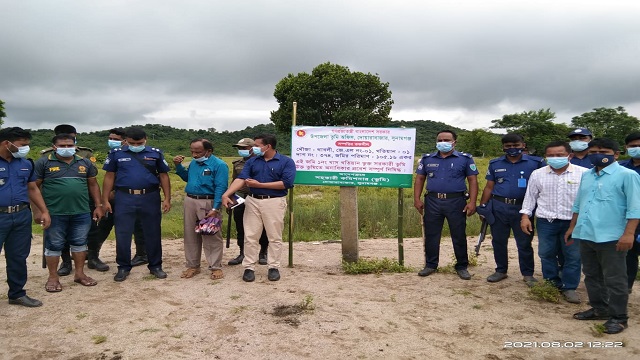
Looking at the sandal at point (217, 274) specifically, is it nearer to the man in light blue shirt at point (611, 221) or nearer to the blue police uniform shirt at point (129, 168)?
the blue police uniform shirt at point (129, 168)

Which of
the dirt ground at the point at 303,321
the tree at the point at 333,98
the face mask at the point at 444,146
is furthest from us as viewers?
the tree at the point at 333,98

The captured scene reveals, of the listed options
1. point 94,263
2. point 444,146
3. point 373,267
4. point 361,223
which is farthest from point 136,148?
point 361,223

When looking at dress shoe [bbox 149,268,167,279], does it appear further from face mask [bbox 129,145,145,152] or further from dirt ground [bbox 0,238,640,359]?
face mask [bbox 129,145,145,152]

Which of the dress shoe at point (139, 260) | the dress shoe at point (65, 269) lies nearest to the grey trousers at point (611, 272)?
the dress shoe at point (139, 260)

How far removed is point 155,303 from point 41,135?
4045 cm

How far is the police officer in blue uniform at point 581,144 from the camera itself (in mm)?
5141

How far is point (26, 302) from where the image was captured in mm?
4617

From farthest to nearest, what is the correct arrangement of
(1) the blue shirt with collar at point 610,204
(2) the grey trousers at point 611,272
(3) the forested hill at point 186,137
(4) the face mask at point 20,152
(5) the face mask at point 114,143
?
(3) the forested hill at point 186,137 < (5) the face mask at point 114,143 < (4) the face mask at point 20,152 < (2) the grey trousers at point 611,272 < (1) the blue shirt with collar at point 610,204

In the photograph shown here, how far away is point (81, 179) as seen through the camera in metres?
5.18

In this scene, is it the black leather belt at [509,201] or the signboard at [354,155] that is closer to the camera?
the black leather belt at [509,201]

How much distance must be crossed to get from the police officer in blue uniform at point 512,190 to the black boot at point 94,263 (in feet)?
16.7

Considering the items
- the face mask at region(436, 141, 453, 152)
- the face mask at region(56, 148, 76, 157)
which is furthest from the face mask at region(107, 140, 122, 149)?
the face mask at region(436, 141, 453, 152)

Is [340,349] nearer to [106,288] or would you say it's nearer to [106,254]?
[106,288]

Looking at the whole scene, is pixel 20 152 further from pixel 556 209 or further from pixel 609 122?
pixel 609 122
